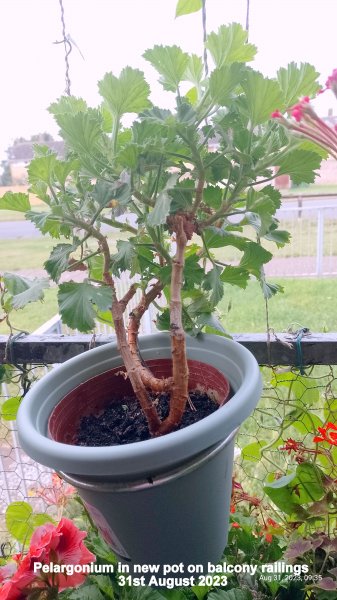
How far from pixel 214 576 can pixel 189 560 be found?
170 millimetres

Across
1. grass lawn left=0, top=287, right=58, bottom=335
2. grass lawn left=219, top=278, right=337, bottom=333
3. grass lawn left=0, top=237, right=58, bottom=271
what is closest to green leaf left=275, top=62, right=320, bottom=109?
grass lawn left=219, top=278, right=337, bottom=333

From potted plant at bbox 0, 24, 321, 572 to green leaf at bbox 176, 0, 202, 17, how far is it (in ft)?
0.12

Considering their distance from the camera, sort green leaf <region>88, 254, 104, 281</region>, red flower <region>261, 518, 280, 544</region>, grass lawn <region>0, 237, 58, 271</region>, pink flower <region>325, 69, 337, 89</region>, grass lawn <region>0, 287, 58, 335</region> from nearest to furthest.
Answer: pink flower <region>325, 69, 337, 89</region>, green leaf <region>88, 254, 104, 281</region>, red flower <region>261, 518, 280, 544</region>, grass lawn <region>0, 287, 58, 335</region>, grass lawn <region>0, 237, 58, 271</region>

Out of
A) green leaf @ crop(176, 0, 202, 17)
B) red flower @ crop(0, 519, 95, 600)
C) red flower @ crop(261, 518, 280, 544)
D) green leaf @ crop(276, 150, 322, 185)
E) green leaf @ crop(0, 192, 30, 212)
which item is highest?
green leaf @ crop(176, 0, 202, 17)

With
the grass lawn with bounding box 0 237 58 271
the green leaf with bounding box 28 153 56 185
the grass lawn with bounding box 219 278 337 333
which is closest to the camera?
the green leaf with bounding box 28 153 56 185

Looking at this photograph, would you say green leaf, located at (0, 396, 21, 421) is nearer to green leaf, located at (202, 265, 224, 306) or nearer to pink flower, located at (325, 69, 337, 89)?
green leaf, located at (202, 265, 224, 306)

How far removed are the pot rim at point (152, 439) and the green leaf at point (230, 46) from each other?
264 millimetres

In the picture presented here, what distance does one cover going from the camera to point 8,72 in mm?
918

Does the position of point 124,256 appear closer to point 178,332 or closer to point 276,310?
point 178,332

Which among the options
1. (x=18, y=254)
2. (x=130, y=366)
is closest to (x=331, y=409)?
(x=130, y=366)

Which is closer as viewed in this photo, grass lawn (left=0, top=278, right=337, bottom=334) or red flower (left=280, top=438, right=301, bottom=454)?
red flower (left=280, top=438, right=301, bottom=454)

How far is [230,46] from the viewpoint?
0.36m

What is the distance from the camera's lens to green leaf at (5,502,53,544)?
68 centimetres

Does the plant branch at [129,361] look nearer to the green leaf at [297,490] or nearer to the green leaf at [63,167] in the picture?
the green leaf at [63,167]
